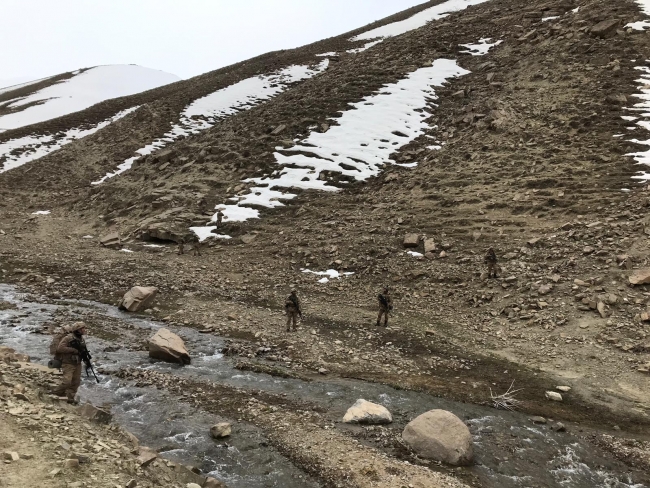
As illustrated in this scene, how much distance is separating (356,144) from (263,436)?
2427 cm

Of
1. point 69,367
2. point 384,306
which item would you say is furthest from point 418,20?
point 69,367

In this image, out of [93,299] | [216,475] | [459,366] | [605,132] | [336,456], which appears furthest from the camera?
[605,132]

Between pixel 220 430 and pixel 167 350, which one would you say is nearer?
pixel 220 430

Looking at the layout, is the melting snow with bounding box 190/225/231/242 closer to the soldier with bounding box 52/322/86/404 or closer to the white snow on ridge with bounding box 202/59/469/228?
the white snow on ridge with bounding box 202/59/469/228

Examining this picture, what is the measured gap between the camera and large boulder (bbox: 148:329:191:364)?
531 inches

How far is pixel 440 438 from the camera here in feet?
31.3

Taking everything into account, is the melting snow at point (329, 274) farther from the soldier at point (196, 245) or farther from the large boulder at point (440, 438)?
the large boulder at point (440, 438)

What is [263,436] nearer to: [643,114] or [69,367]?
[69,367]

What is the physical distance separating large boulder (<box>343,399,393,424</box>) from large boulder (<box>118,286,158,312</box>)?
11.0m

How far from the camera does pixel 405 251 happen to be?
69.4 feet

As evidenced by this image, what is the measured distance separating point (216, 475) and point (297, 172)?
22286mm

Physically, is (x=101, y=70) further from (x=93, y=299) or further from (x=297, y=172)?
(x=93, y=299)

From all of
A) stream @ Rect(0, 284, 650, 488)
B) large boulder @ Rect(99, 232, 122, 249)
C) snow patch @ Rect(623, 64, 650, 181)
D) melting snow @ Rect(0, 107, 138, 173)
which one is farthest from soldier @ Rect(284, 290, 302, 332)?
melting snow @ Rect(0, 107, 138, 173)

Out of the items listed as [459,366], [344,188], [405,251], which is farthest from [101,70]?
[459,366]
